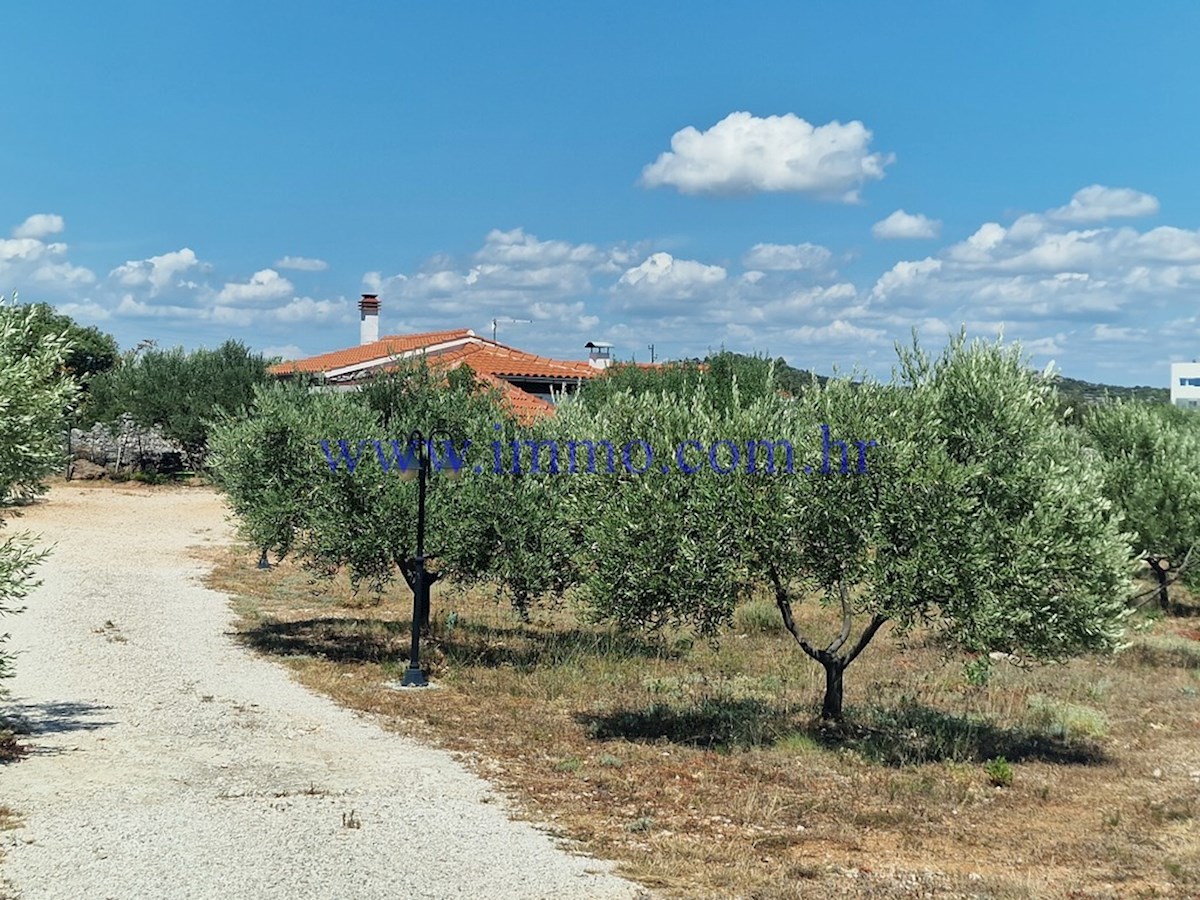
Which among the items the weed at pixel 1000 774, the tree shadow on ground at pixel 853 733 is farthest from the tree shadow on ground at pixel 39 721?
the weed at pixel 1000 774

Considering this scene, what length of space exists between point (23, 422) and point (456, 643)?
11.1 m

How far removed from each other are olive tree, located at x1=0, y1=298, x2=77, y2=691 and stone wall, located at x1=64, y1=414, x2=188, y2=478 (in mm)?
40441

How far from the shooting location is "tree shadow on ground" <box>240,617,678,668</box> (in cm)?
1944

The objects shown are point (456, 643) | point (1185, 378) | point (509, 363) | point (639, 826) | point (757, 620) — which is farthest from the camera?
point (1185, 378)

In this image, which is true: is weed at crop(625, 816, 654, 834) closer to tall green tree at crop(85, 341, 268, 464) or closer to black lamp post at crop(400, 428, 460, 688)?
black lamp post at crop(400, 428, 460, 688)

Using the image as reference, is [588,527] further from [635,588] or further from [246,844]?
[246,844]

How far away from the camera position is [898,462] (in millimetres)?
13422

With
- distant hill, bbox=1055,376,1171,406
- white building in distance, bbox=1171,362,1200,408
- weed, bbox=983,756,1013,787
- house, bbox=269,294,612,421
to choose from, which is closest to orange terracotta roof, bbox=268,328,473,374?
house, bbox=269,294,612,421

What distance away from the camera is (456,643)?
20.5 m

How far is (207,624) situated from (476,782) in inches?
469

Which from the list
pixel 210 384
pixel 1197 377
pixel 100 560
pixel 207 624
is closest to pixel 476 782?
pixel 207 624

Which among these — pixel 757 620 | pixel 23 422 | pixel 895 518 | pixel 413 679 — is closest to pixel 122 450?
pixel 757 620

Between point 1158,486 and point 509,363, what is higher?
point 509,363

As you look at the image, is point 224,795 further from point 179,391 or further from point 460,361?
point 179,391
